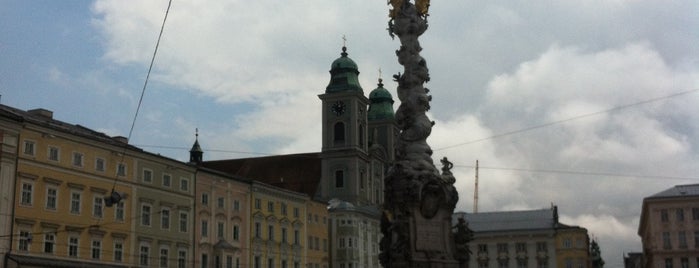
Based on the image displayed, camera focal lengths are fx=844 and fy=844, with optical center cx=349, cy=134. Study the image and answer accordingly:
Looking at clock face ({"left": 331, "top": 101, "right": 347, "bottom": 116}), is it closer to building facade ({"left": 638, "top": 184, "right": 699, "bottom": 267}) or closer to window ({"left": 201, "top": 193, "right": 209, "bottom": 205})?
building facade ({"left": 638, "top": 184, "right": 699, "bottom": 267})

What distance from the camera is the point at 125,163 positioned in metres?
47.7

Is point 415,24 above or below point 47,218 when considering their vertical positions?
above

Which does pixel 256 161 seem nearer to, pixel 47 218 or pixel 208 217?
pixel 208 217

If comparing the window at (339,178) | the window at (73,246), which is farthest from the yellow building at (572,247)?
the window at (73,246)

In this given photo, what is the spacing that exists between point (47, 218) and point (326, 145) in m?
57.1

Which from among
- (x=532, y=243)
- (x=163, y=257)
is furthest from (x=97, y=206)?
(x=532, y=243)

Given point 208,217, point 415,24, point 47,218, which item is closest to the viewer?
point 415,24

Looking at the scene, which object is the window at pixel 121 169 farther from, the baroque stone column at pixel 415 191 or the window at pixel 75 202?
the baroque stone column at pixel 415 191

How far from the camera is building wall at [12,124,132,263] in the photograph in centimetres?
4134

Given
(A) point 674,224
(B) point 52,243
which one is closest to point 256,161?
(A) point 674,224

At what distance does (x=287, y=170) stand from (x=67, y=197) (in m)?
54.7

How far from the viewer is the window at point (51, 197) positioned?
4253 centimetres

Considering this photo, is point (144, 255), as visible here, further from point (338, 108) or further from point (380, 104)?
point (380, 104)

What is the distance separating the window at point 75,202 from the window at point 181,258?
837 cm
